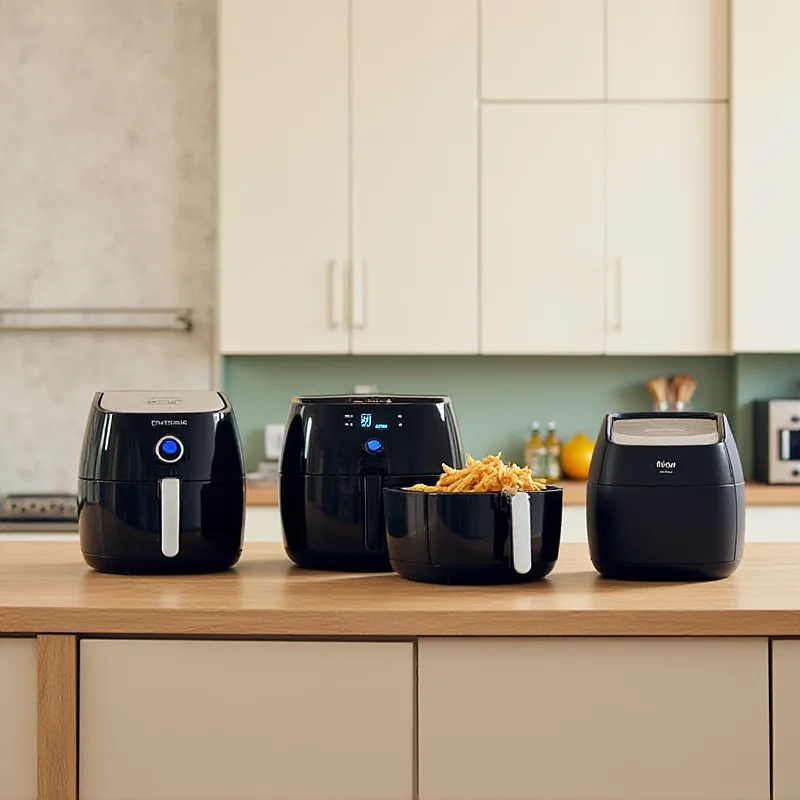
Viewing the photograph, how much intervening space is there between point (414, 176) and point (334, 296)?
44 cm

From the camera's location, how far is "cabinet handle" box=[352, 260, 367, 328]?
337 centimetres

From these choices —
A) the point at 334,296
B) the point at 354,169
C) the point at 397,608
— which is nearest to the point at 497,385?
the point at 334,296

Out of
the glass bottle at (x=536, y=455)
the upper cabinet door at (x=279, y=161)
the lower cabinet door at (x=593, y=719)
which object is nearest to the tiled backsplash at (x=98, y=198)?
the upper cabinet door at (x=279, y=161)

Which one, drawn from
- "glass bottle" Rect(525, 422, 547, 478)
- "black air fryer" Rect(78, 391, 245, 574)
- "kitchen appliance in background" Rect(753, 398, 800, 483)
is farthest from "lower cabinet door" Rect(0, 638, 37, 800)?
"kitchen appliance in background" Rect(753, 398, 800, 483)

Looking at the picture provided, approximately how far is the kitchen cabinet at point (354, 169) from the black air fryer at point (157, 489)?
1896mm

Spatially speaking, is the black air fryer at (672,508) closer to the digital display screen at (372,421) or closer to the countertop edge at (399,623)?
the countertop edge at (399,623)

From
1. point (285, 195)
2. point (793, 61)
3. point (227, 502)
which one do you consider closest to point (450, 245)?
point (285, 195)

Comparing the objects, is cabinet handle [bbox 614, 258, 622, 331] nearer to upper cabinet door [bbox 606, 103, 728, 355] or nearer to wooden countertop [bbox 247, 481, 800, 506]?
upper cabinet door [bbox 606, 103, 728, 355]

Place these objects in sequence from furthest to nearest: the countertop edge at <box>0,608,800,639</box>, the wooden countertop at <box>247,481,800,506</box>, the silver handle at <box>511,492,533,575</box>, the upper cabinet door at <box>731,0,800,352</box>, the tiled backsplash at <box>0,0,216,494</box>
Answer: the tiled backsplash at <box>0,0,216,494</box> → the upper cabinet door at <box>731,0,800,352</box> → the wooden countertop at <box>247,481,800,506</box> → the silver handle at <box>511,492,533,575</box> → the countertop edge at <box>0,608,800,639</box>

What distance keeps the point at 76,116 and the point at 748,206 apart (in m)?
2.17

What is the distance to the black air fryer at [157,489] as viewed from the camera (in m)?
A: 1.46

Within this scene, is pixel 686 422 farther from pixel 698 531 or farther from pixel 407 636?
pixel 407 636

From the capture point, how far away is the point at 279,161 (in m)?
3.38

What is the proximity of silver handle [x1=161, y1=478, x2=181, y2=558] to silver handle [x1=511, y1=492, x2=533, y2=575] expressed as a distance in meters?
0.44
